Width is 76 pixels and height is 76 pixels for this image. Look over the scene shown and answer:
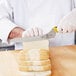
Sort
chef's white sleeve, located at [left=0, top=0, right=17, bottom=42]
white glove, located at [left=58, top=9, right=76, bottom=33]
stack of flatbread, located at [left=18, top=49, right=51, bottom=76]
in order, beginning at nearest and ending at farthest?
stack of flatbread, located at [left=18, top=49, right=51, bottom=76] → white glove, located at [left=58, top=9, right=76, bottom=33] → chef's white sleeve, located at [left=0, top=0, right=17, bottom=42]

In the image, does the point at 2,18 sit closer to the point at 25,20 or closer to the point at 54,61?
the point at 25,20

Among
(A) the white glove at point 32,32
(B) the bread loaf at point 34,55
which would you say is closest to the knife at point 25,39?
(A) the white glove at point 32,32

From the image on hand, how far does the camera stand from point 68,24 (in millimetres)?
998

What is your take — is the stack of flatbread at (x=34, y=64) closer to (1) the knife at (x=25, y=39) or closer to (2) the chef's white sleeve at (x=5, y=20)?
(1) the knife at (x=25, y=39)

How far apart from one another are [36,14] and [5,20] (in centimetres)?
18

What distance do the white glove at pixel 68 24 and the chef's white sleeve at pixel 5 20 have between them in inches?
10.6

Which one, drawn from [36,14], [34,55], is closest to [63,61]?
[34,55]

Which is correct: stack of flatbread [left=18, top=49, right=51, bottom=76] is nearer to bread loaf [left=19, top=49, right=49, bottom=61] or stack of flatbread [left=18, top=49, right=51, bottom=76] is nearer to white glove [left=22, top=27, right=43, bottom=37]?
bread loaf [left=19, top=49, right=49, bottom=61]

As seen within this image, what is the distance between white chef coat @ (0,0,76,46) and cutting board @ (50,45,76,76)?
16cm

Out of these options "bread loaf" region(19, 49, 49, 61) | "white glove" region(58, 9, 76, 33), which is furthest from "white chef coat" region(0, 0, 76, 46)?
"bread loaf" region(19, 49, 49, 61)

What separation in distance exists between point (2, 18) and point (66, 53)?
0.45m

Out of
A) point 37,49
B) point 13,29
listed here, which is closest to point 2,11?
point 13,29

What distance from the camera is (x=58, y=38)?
115 cm

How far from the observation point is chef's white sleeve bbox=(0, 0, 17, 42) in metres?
1.13
